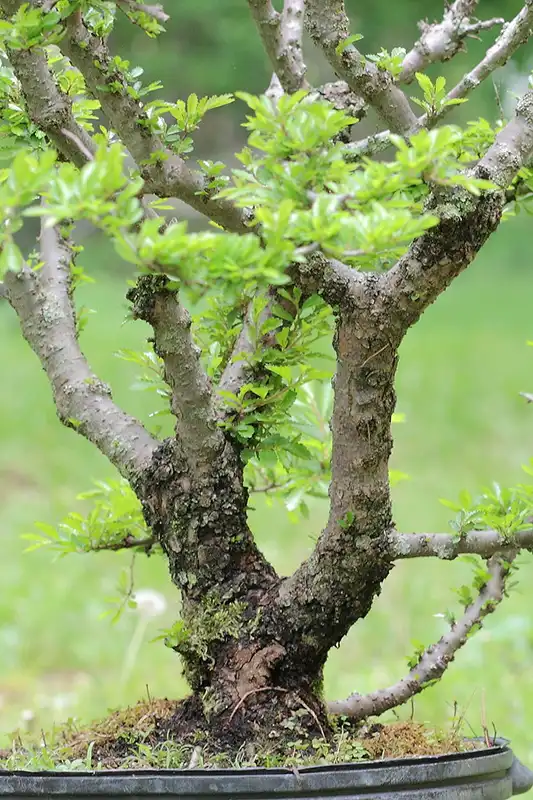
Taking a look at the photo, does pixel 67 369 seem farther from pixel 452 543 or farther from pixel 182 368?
pixel 452 543

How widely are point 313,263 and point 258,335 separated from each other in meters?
0.13

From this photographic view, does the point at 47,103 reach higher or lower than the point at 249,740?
higher

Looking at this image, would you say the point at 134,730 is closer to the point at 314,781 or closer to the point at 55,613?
the point at 314,781

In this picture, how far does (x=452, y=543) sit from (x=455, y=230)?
27 centimetres

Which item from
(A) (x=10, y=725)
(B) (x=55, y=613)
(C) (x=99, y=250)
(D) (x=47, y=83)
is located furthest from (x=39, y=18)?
(C) (x=99, y=250)

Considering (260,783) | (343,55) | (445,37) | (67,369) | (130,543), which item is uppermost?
(445,37)

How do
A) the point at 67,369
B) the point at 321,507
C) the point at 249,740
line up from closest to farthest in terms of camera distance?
the point at 249,740, the point at 67,369, the point at 321,507

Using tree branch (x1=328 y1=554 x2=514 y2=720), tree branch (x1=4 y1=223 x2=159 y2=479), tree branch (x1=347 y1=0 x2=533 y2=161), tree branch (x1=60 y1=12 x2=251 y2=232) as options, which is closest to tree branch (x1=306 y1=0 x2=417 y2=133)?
tree branch (x1=347 y1=0 x2=533 y2=161)

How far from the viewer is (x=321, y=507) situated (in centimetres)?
262

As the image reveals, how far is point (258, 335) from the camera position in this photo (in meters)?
0.84

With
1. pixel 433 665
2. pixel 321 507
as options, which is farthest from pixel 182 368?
pixel 321 507

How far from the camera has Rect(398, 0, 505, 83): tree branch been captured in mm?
890

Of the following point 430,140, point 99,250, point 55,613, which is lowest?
point 430,140

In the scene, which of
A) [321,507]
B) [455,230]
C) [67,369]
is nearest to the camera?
[455,230]
